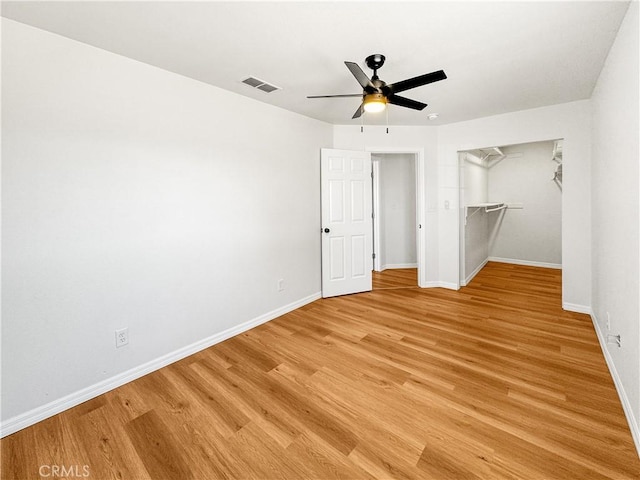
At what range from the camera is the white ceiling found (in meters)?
1.71

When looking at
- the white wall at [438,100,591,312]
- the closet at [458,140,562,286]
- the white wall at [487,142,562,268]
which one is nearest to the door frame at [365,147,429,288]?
the white wall at [438,100,591,312]

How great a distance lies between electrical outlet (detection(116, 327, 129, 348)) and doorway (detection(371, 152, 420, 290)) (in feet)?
14.2

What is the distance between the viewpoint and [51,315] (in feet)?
6.19

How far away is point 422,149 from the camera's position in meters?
4.32

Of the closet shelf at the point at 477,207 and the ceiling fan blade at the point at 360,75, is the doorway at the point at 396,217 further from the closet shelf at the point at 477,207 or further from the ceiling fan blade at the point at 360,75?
the ceiling fan blade at the point at 360,75

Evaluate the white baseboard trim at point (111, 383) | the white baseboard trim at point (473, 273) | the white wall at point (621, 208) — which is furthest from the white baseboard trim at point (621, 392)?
the white baseboard trim at point (111, 383)

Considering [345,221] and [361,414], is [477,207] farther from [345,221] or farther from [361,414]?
[361,414]

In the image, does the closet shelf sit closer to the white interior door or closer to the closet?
the closet

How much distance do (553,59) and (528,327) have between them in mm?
2482

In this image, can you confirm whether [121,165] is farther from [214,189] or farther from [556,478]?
[556,478]

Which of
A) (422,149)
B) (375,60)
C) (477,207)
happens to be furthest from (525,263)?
(375,60)

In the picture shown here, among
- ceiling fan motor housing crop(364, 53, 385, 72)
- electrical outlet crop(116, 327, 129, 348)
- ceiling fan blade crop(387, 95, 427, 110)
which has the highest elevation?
ceiling fan motor housing crop(364, 53, 385, 72)

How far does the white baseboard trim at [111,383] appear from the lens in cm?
176
